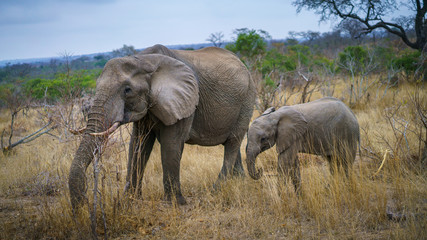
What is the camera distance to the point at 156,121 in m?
4.34

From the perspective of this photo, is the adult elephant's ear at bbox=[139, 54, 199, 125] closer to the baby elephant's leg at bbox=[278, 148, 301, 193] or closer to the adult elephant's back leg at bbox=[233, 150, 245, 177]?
the baby elephant's leg at bbox=[278, 148, 301, 193]

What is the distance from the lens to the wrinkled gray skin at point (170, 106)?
3754mm

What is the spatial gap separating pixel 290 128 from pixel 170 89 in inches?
60.4

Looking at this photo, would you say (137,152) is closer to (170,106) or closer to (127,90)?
(170,106)

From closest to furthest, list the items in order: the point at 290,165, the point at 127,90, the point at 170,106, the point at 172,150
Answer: the point at 127,90 → the point at 170,106 → the point at 172,150 → the point at 290,165

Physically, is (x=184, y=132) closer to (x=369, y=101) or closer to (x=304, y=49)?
(x=369, y=101)

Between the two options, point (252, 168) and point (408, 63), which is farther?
point (408, 63)

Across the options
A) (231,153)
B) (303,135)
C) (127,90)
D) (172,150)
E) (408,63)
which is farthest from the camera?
(408,63)

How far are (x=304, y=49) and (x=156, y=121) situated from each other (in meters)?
25.2

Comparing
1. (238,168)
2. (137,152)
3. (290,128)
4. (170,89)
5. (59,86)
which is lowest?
(238,168)

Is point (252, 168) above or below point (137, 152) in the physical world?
below

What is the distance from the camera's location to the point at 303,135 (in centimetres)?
468

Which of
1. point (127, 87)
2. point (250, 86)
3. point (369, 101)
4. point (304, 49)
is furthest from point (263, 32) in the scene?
point (127, 87)

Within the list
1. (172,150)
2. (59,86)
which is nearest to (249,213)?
(172,150)
